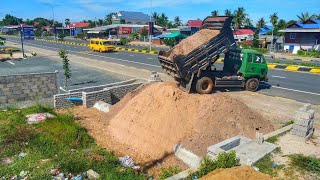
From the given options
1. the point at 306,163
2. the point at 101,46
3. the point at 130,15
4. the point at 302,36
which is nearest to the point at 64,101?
the point at 306,163

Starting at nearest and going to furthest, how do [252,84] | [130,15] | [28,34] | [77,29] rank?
[252,84] < [28,34] < [130,15] < [77,29]

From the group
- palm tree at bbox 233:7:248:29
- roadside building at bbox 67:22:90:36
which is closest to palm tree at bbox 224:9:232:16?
palm tree at bbox 233:7:248:29

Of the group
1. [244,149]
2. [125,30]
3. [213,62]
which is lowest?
[244,149]

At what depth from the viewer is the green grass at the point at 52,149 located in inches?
278

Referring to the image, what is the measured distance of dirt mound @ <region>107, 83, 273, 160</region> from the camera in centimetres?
916

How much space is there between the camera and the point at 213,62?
14.5 metres

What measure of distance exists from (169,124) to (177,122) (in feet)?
0.94

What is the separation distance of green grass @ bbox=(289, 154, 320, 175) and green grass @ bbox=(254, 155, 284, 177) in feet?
1.47

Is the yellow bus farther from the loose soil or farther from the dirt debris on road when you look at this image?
the dirt debris on road

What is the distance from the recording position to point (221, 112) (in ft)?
33.1

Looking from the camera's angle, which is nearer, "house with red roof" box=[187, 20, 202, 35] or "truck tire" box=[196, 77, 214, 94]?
"truck tire" box=[196, 77, 214, 94]

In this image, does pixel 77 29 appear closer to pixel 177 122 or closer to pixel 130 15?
pixel 130 15

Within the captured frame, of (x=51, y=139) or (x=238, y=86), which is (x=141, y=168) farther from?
(x=238, y=86)

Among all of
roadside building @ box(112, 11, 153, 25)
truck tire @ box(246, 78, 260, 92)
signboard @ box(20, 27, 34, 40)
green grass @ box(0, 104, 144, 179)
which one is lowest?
green grass @ box(0, 104, 144, 179)
